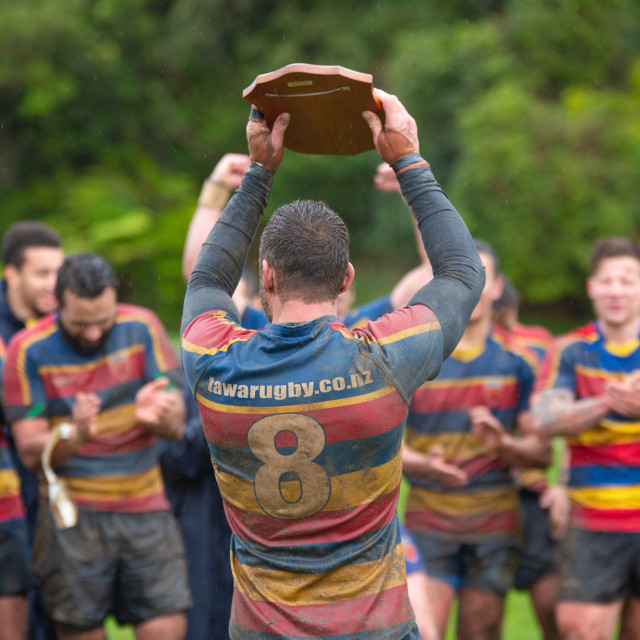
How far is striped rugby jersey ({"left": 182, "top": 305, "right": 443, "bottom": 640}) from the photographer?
2377 millimetres

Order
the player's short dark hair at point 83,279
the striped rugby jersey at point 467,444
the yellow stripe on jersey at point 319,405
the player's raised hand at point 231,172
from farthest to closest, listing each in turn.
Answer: the striped rugby jersey at point 467,444
the player's short dark hair at point 83,279
the player's raised hand at point 231,172
the yellow stripe on jersey at point 319,405

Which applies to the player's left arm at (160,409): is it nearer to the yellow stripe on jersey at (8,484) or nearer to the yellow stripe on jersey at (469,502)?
the yellow stripe on jersey at (8,484)

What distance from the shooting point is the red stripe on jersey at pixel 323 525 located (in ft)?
7.99

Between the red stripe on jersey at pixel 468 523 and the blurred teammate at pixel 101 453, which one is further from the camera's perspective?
the red stripe on jersey at pixel 468 523

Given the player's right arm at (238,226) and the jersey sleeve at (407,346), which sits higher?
the player's right arm at (238,226)

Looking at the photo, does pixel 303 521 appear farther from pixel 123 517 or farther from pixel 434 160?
pixel 434 160

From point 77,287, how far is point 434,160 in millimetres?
17745

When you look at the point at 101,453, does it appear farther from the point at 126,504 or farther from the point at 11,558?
the point at 11,558

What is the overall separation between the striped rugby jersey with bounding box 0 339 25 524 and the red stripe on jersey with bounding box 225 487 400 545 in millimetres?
2594

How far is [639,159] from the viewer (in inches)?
678

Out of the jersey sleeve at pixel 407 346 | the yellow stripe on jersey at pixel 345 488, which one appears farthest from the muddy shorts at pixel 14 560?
the jersey sleeve at pixel 407 346

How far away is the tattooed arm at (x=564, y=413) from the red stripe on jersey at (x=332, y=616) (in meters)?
2.09

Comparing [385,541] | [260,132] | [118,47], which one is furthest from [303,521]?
[118,47]

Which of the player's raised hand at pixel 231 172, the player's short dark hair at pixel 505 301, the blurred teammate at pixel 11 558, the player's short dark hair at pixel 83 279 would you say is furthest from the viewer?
the player's short dark hair at pixel 505 301
